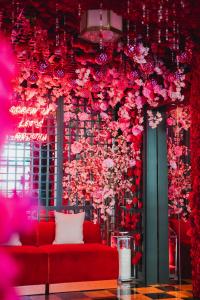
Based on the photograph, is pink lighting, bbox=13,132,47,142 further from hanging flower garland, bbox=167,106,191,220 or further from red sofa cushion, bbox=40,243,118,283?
hanging flower garland, bbox=167,106,191,220

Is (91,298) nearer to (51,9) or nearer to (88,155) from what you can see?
(88,155)

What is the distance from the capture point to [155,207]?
6125 millimetres

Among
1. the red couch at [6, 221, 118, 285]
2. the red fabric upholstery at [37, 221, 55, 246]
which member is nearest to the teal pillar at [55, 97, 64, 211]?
the red fabric upholstery at [37, 221, 55, 246]

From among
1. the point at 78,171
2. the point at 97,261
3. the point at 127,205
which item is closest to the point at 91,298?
the point at 97,261

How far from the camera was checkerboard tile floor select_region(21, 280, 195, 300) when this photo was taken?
504 cm

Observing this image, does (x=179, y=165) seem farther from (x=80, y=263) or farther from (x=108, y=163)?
(x=80, y=263)

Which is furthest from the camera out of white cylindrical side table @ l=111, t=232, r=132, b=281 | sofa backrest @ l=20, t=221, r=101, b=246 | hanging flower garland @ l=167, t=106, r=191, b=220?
hanging flower garland @ l=167, t=106, r=191, b=220

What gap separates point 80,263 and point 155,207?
4.58ft

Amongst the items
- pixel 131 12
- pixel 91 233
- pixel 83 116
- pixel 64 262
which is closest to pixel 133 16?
pixel 131 12

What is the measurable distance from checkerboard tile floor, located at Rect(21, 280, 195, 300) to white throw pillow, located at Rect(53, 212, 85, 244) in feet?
2.77

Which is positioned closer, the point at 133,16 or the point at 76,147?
the point at 133,16

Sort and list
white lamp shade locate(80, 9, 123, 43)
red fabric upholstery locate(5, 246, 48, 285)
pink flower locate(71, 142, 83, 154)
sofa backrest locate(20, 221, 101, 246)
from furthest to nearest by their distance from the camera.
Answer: pink flower locate(71, 142, 83, 154)
sofa backrest locate(20, 221, 101, 246)
red fabric upholstery locate(5, 246, 48, 285)
white lamp shade locate(80, 9, 123, 43)

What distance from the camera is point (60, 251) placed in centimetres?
539

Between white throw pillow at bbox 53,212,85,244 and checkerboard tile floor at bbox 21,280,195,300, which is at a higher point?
white throw pillow at bbox 53,212,85,244
